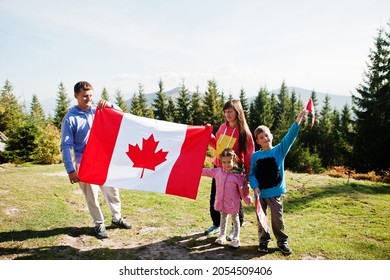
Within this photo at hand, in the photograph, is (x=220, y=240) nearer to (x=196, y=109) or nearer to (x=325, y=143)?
(x=325, y=143)

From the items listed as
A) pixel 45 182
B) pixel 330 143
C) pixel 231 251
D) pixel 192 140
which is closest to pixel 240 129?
pixel 192 140

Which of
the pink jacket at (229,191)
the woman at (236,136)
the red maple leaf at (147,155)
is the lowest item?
the pink jacket at (229,191)

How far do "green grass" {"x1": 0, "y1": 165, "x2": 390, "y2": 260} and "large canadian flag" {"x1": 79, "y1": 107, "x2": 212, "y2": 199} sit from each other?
1.07m

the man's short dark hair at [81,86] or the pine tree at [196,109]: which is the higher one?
the pine tree at [196,109]

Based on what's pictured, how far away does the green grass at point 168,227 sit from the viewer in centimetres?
469

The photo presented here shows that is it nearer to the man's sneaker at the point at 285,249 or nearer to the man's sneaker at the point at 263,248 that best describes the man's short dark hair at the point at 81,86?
the man's sneaker at the point at 263,248

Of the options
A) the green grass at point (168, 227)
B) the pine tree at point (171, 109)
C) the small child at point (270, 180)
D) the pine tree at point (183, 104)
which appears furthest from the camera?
the pine tree at point (171, 109)

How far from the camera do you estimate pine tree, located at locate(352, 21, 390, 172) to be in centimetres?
2195

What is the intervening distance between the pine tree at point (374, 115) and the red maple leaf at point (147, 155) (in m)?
22.1

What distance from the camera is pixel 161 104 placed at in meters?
51.7

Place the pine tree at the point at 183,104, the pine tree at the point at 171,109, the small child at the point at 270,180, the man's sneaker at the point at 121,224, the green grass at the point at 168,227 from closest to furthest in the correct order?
the small child at the point at 270,180, the green grass at the point at 168,227, the man's sneaker at the point at 121,224, the pine tree at the point at 183,104, the pine tree at the point at 171,109

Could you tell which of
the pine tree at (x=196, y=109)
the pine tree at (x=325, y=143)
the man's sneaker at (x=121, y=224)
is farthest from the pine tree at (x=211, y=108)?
the man's sneaker at (x=121, y=224)

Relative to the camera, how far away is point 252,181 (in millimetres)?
4633

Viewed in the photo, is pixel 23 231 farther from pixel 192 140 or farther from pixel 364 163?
pixel 364 163
